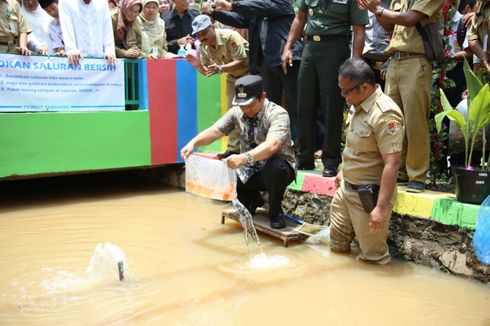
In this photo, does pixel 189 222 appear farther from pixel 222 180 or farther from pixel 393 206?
pixel 393 206

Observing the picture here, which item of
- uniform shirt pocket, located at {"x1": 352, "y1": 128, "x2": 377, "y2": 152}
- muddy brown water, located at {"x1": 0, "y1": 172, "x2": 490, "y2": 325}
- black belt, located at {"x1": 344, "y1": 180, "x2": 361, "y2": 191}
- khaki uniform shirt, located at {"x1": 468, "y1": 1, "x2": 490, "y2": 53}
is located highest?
khaki uniform shirt, located at {"x1": 468, "y1": 1, "x2": 490, "y2": 53}

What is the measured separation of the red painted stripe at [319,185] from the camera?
186 inches

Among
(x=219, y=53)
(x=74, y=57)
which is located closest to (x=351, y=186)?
(x=219, y=53)

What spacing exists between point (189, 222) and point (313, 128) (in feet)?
5.12

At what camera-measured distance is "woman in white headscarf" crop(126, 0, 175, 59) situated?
6.65 m

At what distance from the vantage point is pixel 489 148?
4.61m

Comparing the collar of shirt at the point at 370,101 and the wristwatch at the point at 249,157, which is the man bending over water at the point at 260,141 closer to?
the wristwatch at the point at 249,157

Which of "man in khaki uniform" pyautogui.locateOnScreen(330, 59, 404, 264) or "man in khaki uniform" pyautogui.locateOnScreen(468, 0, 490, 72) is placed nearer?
"man in khaki uniform" pyautogui.locateOnScreen(330, 59, 404, 264)

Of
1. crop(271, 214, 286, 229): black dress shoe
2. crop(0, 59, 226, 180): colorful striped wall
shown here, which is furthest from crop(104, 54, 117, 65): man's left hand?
crop(271, 214, 286, 229): black dress shoe

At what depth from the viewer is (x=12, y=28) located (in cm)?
575

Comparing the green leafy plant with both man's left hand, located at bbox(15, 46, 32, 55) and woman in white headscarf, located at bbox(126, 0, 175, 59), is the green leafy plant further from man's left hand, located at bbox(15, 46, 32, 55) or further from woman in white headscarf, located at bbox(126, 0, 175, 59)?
man's left hand, located at bbox(15, 46, 32, 55)

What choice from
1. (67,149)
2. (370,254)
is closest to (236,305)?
(370,254)

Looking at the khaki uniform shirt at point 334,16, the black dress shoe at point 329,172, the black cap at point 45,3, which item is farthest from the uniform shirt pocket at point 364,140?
the black cap at point 45,3

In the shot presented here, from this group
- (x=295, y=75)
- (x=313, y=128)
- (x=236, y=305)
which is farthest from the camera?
(x=295, y=75)
